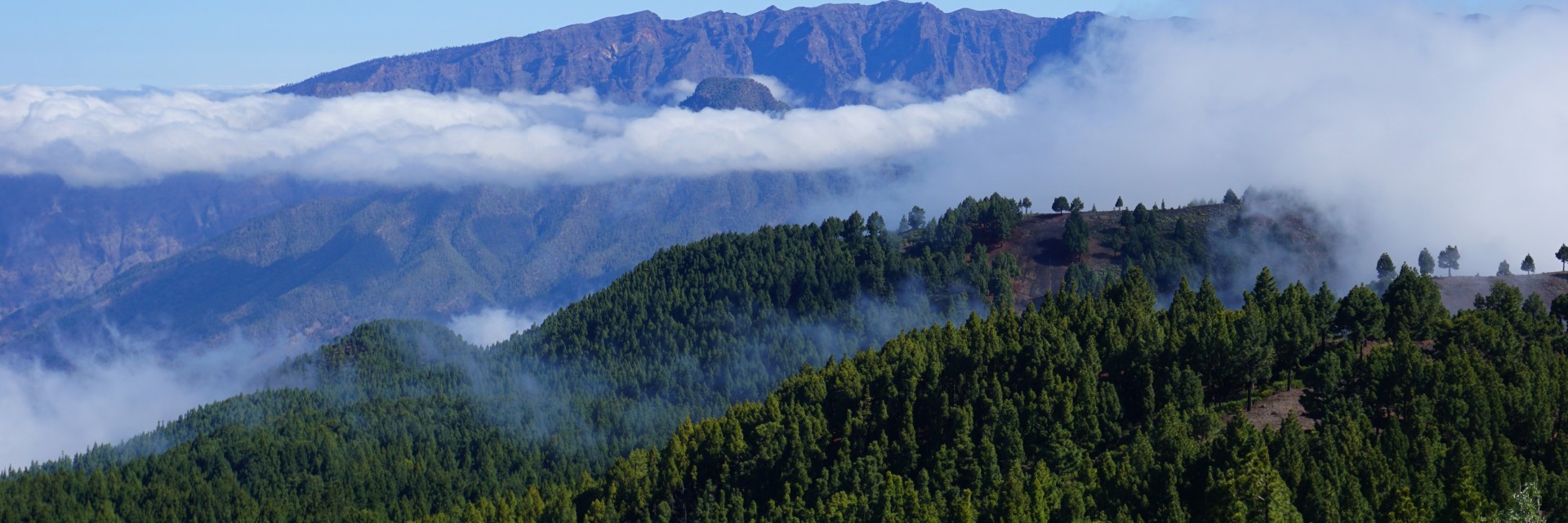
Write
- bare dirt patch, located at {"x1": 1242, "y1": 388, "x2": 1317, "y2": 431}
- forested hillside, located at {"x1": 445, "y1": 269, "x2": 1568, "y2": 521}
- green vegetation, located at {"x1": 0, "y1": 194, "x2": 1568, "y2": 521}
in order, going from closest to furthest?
1. forested hillside, located at {"x1": 445, "y1": 269, "x2": 1568, "y2": 521}
2. green vegetation, located at {"x1": 0, "y1": 194, "x2": 1568, "y2": 521}
3. bare dirt patch, located at {"x1": 1242, "y1": 388, "x2": 1317, "y2": 431}

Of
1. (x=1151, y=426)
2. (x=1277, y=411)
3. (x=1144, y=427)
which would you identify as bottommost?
(x=1144, y=427)

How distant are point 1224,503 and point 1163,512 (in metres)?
10.1

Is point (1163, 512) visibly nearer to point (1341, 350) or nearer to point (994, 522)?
Answer: point (994, 522)

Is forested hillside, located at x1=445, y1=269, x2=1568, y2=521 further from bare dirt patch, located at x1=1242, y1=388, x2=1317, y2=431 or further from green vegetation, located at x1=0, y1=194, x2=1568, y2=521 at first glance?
bare dirt patch, located at x1=1242, y1=388, x2=1317, y2=431

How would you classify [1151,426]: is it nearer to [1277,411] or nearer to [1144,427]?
[1144,427]

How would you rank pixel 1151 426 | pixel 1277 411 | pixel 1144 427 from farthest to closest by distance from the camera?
1. pixel 1277 411
2. pixel 1144 427
3. pixel 1151 426

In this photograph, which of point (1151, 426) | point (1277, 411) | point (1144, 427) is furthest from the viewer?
point (1277, 411)

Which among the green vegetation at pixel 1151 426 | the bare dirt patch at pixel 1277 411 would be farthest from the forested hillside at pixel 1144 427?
the bare dirt patch at pixel 1277 411

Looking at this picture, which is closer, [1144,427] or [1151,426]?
[1151,426]

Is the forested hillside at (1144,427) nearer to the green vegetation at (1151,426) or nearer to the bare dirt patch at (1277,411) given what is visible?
the green vegetation at (1151,426)

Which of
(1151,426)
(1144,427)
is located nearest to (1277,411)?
(1144,427)

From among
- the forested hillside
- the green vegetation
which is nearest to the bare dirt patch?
the green vegetation

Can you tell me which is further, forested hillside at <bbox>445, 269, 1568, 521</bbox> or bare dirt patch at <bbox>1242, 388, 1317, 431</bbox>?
bare dirt patch at <bbox>1242, 388, 1317, 431</bbox>

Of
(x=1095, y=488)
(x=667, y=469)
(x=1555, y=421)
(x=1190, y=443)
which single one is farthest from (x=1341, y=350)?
(x=667, y=469)
